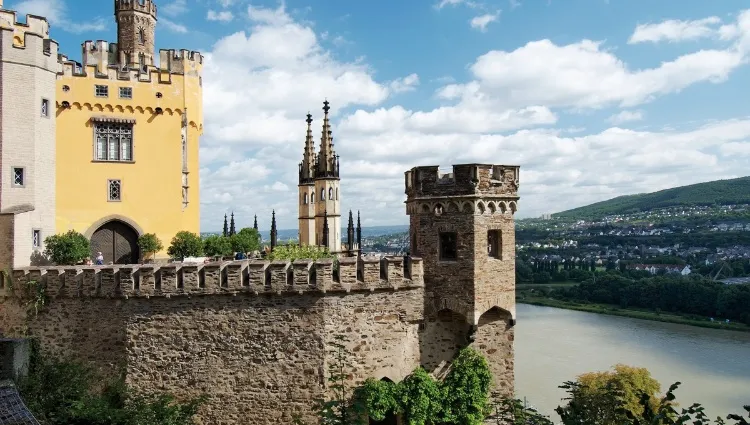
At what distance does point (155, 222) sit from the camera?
64.0ft

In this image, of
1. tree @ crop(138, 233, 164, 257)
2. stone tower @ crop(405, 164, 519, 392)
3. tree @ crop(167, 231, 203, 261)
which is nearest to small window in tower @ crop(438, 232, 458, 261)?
stone tower @ crop(405, 164, 519, 392)

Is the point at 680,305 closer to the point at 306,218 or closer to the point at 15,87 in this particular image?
the point at 306,218

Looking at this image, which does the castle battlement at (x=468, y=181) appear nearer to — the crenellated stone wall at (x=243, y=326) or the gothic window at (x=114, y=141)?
the crenellated stone wall at (x=243, y=326)

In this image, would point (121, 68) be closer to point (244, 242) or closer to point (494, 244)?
point (244, 242)

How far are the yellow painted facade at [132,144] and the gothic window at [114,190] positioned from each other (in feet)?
0.15

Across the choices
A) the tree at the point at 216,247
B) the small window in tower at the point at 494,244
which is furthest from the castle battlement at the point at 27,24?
the small window in tower at the point at 494,244

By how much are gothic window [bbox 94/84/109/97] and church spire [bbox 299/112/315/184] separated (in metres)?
17.5

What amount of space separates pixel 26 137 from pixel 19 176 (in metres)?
1.07

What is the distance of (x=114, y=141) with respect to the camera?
62.3 ft

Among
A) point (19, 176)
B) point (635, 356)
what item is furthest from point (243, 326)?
point (635, 356)

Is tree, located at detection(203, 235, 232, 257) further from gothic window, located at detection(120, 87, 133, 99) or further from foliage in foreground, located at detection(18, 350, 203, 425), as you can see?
foliage in foreground, located at detection(18, 350, 203, 425)

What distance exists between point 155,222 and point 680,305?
236ft

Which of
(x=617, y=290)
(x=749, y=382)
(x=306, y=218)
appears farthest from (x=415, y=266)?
(x=617, y=290)

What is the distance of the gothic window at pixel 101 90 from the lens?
18.5 meters
